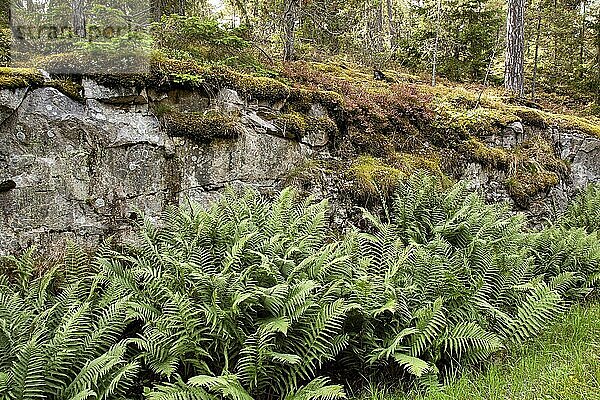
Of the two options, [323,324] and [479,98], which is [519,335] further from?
[479,98]

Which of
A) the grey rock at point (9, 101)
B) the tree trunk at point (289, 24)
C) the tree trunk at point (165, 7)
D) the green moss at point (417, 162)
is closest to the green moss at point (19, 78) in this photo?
the grey rock at point (9, 101)

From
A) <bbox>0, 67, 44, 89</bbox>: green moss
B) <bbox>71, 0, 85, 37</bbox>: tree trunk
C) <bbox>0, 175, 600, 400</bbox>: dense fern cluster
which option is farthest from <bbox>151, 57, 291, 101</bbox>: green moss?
<bbox>0, 175, 600, 400</bbox>: dense fern cluster

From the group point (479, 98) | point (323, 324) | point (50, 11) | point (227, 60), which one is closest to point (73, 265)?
point (323, 324)

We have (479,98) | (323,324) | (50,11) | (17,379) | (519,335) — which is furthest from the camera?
(479,98)

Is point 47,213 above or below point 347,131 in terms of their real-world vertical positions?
below

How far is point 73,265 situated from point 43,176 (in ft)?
3.14

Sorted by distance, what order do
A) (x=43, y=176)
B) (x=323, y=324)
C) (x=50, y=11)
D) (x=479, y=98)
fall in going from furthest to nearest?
(x=479, y=98)
(x=50, y=11)
(x=43, y=176)
(x=323, y=324)

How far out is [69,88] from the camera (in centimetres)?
465

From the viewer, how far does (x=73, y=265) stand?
4.27 m

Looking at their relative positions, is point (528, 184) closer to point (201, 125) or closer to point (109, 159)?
point (201, 125)

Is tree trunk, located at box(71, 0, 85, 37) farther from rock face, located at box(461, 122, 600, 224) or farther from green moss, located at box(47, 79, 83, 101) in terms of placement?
rock face, located at box(461, 122, 600, 224)

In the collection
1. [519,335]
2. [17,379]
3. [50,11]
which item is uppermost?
[50,11]

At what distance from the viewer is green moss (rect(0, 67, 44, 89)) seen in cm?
432

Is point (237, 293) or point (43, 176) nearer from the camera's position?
point (237, 293)
